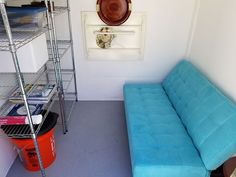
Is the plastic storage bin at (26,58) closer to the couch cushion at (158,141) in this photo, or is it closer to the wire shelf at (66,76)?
the couch cushion at (158,141)

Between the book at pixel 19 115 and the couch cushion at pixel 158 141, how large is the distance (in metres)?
0.74

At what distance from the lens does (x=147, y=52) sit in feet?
7.95

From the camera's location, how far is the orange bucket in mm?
1495

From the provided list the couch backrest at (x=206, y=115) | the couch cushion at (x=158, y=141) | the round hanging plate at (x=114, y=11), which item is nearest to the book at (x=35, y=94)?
the couch cushion at (x=158, y=141)

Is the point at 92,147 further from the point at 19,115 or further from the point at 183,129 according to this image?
the point at 183,129

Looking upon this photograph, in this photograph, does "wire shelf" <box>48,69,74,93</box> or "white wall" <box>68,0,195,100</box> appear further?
"wire shelf" <box>48,69,74,93</box>

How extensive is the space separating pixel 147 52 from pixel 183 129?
44.6 inches

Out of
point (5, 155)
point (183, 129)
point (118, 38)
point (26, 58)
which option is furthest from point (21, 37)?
point (183, 129)

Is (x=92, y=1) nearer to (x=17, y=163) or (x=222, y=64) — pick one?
(x=222, y=64)

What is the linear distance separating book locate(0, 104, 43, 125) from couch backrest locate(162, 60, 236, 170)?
3.81 ft

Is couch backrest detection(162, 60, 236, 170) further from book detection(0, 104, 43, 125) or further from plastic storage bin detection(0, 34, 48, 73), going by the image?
plastic storage bin detection(0, 34, 48, 73)

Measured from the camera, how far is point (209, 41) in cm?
190

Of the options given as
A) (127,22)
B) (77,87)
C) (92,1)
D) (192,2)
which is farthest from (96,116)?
(192,2)

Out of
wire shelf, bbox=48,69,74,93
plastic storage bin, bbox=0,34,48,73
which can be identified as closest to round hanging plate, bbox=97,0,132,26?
wire shelf, bbox=48,69,74,93
